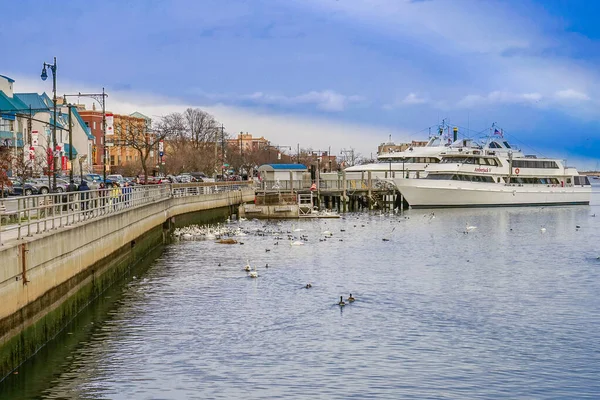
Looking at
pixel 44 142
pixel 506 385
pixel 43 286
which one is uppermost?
pixel 44 142

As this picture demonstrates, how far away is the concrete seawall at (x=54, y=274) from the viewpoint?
1773 centimetres

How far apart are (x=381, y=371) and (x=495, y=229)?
45.8 metres

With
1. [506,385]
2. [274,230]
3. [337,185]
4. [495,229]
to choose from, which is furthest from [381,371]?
[337,185]

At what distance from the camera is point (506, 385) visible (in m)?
18.6

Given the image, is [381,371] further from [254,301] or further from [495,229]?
[495,229]

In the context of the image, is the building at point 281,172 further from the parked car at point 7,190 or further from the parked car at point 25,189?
the parked car at point 7,190

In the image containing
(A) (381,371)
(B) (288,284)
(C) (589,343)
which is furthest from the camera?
(B) (288,284)

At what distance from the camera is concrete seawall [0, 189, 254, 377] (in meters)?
17.7

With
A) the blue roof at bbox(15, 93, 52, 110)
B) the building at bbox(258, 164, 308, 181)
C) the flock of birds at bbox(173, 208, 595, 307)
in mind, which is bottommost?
the flock of birds at bbox(173, 208, 595, 307)

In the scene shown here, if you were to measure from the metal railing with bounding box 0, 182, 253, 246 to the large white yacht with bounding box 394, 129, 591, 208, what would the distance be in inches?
968

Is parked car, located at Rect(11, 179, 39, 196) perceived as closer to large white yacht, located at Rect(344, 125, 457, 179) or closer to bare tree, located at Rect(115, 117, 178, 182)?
bare tree, located at Rect(115, 117, 178, 182)

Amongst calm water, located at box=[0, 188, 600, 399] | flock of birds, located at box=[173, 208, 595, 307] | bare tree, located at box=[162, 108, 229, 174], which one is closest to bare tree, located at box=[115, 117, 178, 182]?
bare tree, located at box=[162, 108, 229, 174]

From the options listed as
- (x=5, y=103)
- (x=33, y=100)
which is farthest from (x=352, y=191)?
(x=33, y=100)

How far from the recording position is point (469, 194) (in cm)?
9362
